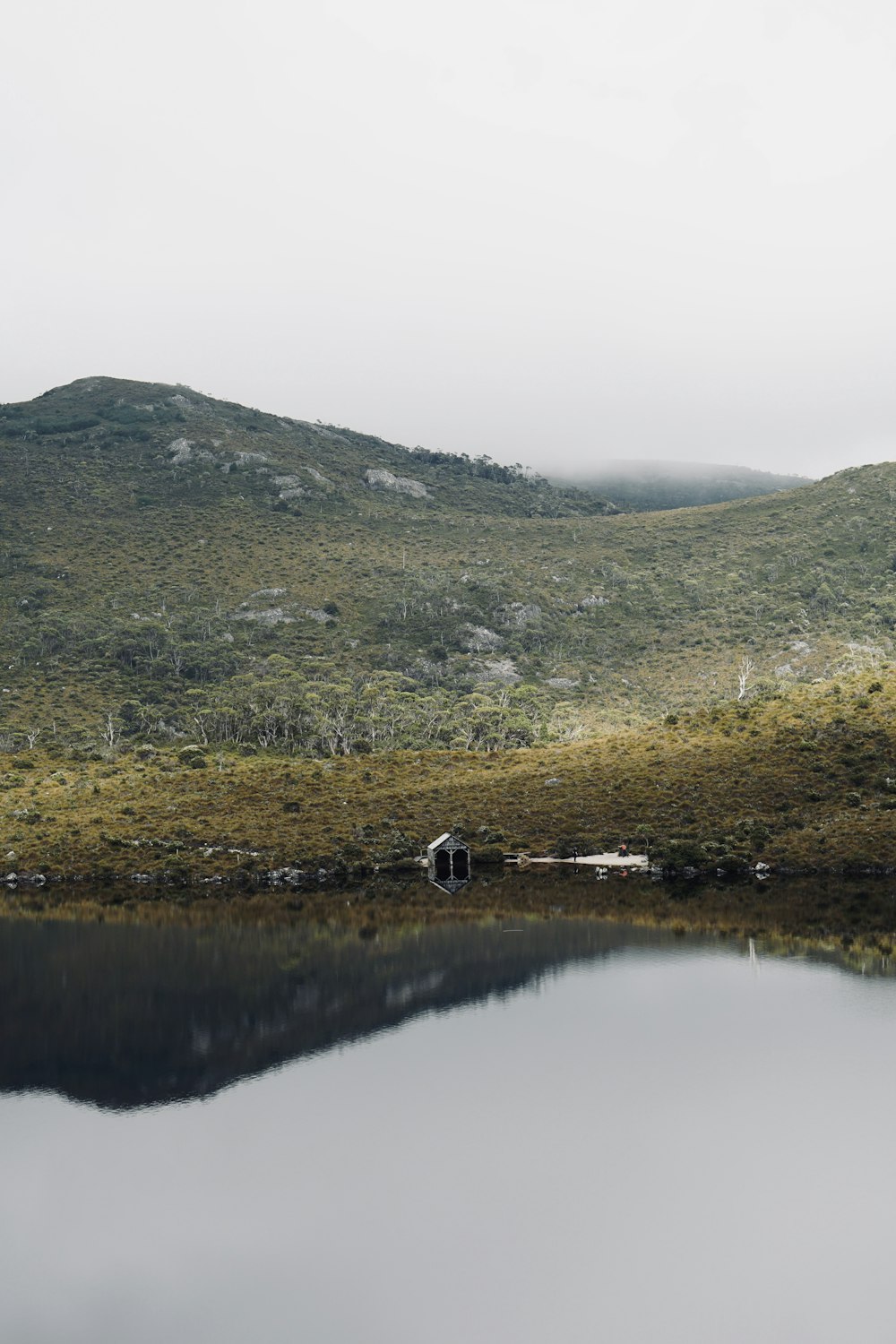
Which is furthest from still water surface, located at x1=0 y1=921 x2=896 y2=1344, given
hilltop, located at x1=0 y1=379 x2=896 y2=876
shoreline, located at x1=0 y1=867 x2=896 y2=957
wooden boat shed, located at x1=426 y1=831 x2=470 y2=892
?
hilltop, located at x1=0 y1=379 x2=896 y2=876

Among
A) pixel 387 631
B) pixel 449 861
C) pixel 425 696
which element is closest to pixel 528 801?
pixel 449 861

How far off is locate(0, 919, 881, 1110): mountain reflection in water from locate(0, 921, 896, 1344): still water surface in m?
0.21

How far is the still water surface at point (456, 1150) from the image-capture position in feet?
79.3

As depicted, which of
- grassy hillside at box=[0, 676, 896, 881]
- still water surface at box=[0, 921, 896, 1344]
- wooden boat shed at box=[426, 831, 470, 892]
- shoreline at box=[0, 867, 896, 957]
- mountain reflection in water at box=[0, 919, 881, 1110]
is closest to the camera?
still water surface at box=[0, 921, 896, 1344]

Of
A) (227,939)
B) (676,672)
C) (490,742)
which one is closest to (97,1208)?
(227,939)

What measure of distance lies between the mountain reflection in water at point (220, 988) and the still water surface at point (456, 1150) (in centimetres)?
21

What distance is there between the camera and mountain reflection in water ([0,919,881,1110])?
4031cm

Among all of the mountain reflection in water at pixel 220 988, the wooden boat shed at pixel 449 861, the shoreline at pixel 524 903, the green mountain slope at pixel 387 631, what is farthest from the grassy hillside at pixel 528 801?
the green mountain slope at pixel 387 631

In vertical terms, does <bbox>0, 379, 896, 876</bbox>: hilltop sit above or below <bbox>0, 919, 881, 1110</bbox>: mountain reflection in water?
above

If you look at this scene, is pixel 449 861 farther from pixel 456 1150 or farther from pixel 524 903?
pixel 456 1150

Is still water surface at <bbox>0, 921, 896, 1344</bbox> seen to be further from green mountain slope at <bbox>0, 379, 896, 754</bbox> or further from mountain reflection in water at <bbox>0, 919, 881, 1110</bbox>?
green mountain slope at <bbox>0, 379, 896, 754</bbox>

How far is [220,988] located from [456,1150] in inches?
843

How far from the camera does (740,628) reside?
540 feet

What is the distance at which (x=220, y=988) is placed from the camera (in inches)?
1966
